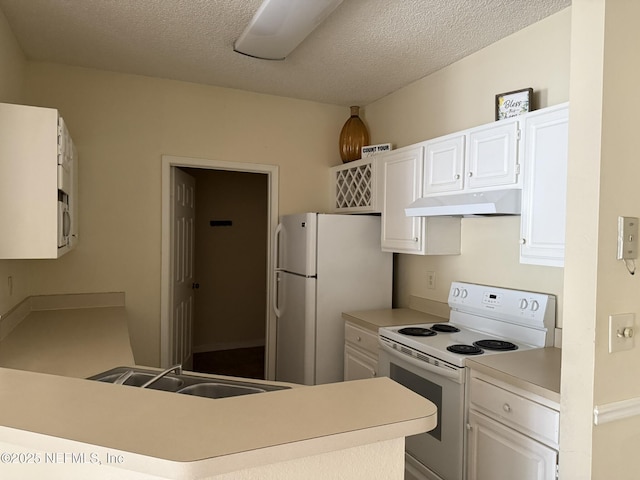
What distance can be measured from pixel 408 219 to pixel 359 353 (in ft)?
3.20

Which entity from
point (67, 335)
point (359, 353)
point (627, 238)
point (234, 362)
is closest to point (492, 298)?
point (359, 353)

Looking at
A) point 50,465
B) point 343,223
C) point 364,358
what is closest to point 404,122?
point 343,223

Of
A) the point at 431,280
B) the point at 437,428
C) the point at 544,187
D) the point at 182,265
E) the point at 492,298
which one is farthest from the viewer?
the point at 182,265

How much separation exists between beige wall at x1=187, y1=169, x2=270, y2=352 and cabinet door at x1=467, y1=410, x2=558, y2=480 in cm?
367

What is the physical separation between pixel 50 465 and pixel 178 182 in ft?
9.41

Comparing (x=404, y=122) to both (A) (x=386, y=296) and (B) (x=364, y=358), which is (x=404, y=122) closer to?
(A) (x=386, y=296)

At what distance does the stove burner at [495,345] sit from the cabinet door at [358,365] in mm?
722

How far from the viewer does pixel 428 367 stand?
2209mm

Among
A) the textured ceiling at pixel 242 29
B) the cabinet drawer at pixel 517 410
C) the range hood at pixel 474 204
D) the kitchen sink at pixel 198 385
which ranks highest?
the textured ceiling at pixel 242 29

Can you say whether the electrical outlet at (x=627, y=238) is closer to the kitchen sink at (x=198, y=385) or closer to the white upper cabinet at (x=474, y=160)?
the white upper cabinet at (x=474, y=160)

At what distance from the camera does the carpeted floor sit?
14.8 ft

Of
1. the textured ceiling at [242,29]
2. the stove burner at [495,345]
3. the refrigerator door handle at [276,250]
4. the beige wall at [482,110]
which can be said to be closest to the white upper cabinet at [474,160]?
the beige wall at [482,110]

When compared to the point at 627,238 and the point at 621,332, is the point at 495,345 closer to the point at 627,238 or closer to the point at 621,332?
the point at 621,332

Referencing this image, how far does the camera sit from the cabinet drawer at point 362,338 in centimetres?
278
